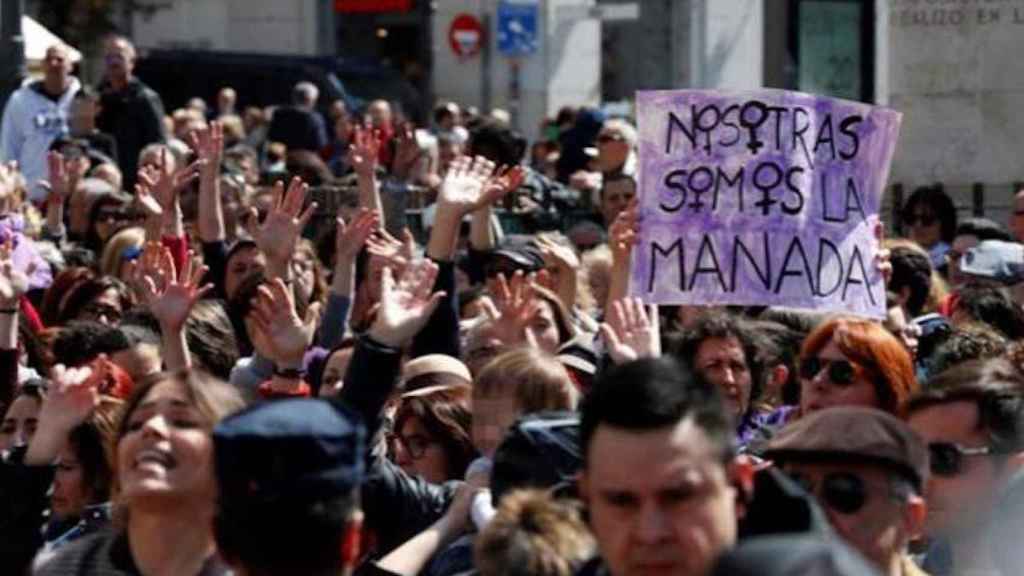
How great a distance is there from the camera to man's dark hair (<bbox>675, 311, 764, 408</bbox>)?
9.23 metres

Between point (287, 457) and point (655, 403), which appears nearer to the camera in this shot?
point (655, 403)

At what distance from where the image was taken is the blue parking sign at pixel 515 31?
3581 centimetres

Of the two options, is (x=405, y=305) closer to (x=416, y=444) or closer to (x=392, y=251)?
(x=416, y=444)

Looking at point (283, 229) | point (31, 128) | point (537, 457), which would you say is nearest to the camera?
point (537, 457)

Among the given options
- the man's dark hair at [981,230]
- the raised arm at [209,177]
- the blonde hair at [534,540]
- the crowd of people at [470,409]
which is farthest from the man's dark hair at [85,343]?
the man's dark hair at [981,230]

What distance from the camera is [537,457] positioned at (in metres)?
6.82

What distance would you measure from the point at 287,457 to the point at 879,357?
118 inches

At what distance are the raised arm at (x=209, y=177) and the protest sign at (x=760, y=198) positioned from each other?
7.95 feet

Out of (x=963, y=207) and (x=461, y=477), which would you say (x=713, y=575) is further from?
(x=963, y=207)

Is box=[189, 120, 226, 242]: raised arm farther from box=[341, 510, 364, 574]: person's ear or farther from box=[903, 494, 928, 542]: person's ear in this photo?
box=[341, 510, 364, 574]: person's ear

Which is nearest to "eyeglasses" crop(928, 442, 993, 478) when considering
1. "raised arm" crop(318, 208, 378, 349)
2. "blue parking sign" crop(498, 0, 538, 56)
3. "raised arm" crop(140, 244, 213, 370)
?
"raised arm" crop(140, 244, 213, 370)

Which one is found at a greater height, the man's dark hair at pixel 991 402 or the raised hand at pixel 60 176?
the raised hand at pixel 60 176

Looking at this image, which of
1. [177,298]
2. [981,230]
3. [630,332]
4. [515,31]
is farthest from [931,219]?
[515,31]

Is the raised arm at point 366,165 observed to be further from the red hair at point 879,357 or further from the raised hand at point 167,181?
the red hair at point 879,357
